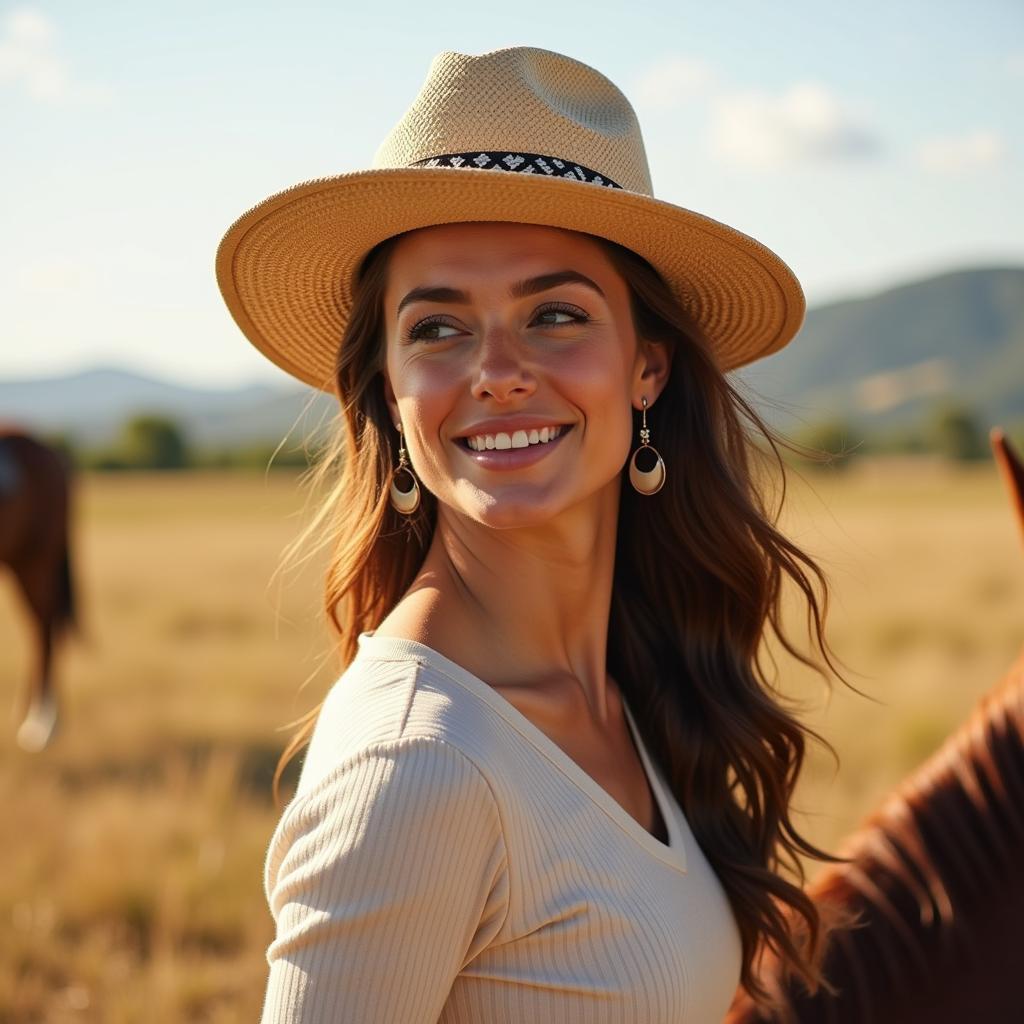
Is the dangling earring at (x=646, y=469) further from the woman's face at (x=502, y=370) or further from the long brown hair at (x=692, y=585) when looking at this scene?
the woman's face at (x=502, y=370)

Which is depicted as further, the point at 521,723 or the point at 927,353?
the point at 927,353

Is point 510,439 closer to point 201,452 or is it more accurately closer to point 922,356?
point 201,452

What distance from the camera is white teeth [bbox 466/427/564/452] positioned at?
1663 millimetres

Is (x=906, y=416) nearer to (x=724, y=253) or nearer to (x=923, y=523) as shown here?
(x=923, y=523)

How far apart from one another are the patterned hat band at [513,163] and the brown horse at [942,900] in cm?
81

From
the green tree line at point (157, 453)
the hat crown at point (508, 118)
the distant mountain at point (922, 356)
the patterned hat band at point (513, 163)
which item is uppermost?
the distant mountain at point (922, 356)

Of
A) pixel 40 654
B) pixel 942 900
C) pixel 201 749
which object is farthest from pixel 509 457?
pixel 40 654

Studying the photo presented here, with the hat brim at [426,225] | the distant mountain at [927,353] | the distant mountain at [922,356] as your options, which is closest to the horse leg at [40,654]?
the hat brim at [426,225]

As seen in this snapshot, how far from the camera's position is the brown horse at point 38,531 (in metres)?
9.08

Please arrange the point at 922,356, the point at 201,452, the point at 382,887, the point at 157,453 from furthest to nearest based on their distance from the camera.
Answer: the point at 922,356 < the point at 201,452 < the point at 157,453 < the point at 382,887

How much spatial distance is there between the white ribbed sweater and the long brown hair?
1.18 feet

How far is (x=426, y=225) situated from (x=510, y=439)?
336mm

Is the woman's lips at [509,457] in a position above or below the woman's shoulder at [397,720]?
above

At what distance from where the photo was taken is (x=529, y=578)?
71.6 inches
